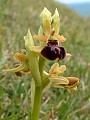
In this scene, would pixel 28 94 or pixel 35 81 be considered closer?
pixel 35 81

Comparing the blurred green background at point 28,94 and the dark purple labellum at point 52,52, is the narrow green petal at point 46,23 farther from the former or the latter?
the blurred green background at point 28,94

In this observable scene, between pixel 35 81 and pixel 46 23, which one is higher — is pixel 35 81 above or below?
below

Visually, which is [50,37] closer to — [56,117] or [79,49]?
[56,117]

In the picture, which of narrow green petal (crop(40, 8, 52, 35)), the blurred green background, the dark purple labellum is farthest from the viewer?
the blurred green background

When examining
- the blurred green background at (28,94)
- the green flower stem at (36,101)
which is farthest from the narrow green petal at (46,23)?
the blurred green background at (28,94)

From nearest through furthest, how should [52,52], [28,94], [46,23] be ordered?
1. [52,52]
2. [46,23]
3. [28,94]

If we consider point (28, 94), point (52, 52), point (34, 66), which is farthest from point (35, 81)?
point (28, 94)

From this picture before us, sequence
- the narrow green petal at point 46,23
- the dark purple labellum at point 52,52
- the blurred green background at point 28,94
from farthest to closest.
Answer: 1. the blurred green background at point 28,94
2. the narrow green petal at point 46,23
3. the dark purple labellum at point 52,52

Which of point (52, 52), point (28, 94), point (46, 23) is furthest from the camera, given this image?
point (28, 94)

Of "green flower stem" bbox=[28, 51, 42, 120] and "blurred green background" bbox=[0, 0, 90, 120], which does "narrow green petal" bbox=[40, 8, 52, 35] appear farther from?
"blurred green background" bbox=[0, 0, 90, 120]

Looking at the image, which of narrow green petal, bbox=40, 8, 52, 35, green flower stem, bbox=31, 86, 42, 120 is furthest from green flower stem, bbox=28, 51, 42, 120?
narrow green petal, bbox=40, 8, 52, 35

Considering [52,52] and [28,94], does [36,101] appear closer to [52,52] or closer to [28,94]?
[52,52]

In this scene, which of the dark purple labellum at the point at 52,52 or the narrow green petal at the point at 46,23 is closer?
the dark purple labellum at the point at 52,52
